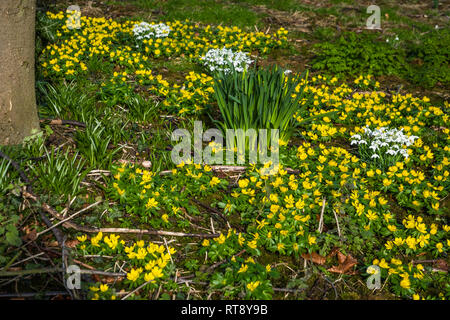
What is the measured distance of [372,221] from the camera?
280 cm

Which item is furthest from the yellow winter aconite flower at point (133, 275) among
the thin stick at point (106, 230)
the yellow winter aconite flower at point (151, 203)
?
the yellow winter aconite flower at point (151, 203)

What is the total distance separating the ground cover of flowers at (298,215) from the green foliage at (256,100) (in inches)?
14.7

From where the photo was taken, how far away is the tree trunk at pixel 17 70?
266 centimetres

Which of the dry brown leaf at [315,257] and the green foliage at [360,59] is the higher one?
the green foliage at [360,59]

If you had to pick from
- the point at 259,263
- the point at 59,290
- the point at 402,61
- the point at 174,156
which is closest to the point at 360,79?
the point at 402,61

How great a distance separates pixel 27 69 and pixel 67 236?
4.46 ft

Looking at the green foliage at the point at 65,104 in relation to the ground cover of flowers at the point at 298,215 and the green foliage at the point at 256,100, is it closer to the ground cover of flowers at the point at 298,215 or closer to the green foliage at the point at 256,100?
the ground cover of flowers at the point at 298,215

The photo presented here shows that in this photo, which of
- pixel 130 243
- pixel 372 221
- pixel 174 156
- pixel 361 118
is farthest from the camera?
pixel 361 118

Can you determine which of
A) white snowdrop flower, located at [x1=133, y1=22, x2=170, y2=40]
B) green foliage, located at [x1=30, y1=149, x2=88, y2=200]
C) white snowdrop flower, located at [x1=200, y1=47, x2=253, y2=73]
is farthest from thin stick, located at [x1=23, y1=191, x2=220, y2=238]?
white snowdrop flower, located at [x1=133, y1=22, x2=170, y2=40]

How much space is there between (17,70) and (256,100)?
1906 millimetres

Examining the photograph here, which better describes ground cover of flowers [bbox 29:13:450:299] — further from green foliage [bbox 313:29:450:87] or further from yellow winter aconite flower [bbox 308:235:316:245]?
green foliage [bbox 313:29:450:87]

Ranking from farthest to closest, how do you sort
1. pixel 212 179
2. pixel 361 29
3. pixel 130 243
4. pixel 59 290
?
pixel 361 29 → pixel 212 179 → pixel 130 243 → pixel 59 290

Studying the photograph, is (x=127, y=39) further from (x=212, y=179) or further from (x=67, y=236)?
(x=67, y=236)

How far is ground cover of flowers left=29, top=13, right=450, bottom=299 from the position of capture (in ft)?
7.73
